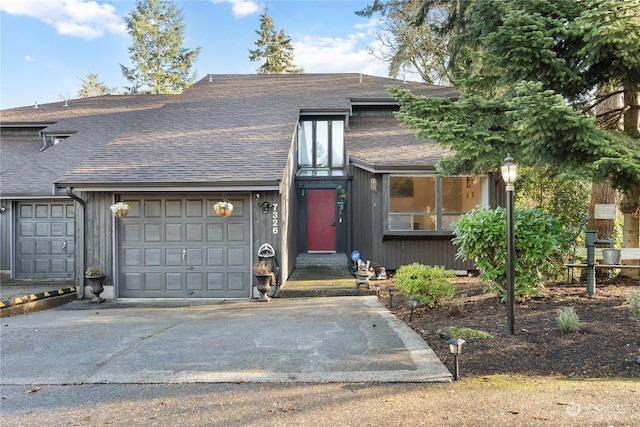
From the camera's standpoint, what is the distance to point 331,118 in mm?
12758

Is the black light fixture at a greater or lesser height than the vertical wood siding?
greater

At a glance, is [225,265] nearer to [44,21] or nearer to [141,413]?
[141,413]

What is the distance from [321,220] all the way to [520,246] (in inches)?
295

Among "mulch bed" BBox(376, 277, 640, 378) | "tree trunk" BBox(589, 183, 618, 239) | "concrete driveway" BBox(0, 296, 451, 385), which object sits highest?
"tree trunk" BBox(589, 183, 618, 239)

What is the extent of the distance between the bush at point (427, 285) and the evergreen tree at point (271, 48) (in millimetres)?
28740

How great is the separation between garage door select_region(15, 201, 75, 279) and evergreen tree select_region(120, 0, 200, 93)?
1867 cm

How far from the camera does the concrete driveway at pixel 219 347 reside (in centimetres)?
380

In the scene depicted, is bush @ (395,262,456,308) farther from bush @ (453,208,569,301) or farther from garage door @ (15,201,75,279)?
garage door @ (15,201,75,279)

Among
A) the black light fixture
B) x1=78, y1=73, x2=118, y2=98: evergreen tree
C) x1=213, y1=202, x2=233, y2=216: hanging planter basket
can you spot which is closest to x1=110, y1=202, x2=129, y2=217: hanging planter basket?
x1=213, y1=202, x2=233, y2=216: hanging planter basket

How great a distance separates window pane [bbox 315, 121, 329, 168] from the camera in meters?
12.9

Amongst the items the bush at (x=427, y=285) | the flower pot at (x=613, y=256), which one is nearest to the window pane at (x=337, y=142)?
the bush at (x=427, y=285)

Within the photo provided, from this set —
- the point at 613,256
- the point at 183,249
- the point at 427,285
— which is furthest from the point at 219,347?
the point at 613,256

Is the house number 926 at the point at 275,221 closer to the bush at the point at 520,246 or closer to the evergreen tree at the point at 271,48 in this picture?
the bush at the point at 520,246

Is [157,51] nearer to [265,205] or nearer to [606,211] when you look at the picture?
[265,205]
